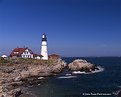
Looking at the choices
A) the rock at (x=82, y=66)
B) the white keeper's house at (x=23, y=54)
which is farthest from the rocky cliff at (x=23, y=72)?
the white keeper's house at (x=23, y=54)

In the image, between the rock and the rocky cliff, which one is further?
the rock

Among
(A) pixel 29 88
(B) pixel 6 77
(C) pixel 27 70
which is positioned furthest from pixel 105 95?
(C) pixel 27 70

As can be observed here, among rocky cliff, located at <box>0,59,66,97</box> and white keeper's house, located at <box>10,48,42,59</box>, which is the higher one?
white keeper's house, located at <box>10,48,42,59</box>

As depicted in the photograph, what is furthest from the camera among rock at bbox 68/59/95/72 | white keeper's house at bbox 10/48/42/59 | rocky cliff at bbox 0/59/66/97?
white keeper's house at bbox 10/48/42/59

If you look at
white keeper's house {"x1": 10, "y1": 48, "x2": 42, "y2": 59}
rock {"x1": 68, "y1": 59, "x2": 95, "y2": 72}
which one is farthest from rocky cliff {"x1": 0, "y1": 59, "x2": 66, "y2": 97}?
→ white keeper's house {"x1": 10, "y1": 48, "x2": 42, "y2": 59}

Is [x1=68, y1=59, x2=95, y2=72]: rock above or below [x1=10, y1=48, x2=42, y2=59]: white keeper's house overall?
below

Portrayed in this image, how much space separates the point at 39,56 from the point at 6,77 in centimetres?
3310

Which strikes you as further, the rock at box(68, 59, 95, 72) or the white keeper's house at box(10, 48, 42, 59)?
the white keeper's house at box(10, 48, 42, 59)

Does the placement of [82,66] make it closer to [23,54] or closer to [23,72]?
[23,54]

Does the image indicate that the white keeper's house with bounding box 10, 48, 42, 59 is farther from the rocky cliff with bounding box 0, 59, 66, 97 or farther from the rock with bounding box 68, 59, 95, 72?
the rocky cliff with bounding box 0, 59, 66, 97

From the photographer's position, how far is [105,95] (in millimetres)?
37156

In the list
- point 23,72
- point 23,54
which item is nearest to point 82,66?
point 23,54

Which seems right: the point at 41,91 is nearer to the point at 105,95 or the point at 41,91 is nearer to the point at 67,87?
the point at 67,87

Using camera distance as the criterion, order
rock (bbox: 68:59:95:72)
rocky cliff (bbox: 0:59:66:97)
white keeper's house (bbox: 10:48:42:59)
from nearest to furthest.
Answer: rocky cliff (bbox: 0:59:66:97), rock (bbox: 68:59:95:72), white keeper's house (bbox: 10:48:42:59)
